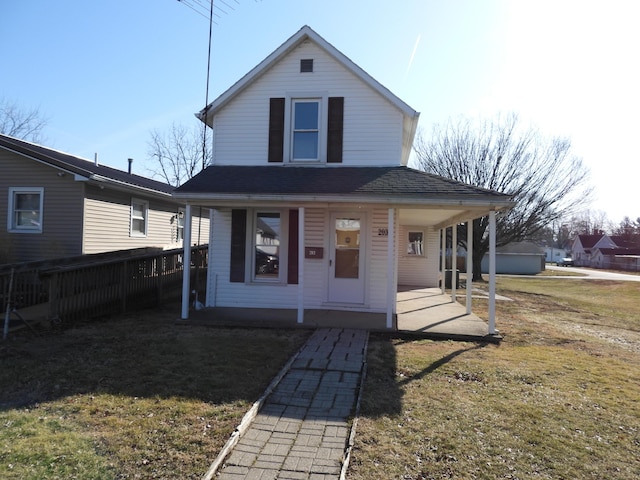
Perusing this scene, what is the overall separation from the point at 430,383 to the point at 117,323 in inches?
252

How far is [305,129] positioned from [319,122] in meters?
0.38

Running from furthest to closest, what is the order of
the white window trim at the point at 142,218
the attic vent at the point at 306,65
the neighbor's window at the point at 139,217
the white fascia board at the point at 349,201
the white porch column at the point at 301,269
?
the neighbor's window at the point at 139,217
the white window trim at the point at 142,218
the attic vent at the point at 306,65
the white porch column at the point at 301,269
the white fascia board at the point at 349,201

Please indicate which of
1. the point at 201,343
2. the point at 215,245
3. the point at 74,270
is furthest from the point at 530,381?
the point at 74,270

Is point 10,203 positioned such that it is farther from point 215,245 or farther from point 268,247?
point 268,247

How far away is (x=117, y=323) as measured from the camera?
27.1 feet

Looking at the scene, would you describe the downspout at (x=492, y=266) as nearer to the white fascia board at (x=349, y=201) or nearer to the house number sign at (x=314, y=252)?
the white fascia board at (x=349, y=201)

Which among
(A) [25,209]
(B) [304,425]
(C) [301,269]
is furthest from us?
(A) [25,209]

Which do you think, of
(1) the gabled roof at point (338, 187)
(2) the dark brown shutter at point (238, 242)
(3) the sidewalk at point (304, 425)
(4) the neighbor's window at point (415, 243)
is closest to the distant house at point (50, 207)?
(2) the dark brown shutter at point (238, 242)

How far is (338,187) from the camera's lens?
8094 mm

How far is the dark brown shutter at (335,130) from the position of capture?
9609 millimetres

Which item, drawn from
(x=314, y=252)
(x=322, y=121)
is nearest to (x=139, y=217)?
(x=314, y=252)

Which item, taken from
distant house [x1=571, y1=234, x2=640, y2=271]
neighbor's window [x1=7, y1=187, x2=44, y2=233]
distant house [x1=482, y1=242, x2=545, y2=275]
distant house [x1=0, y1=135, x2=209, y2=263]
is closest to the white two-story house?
distant house [x1=0, y1=135, x2=209, y2=263]

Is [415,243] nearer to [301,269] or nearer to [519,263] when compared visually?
[301,269]

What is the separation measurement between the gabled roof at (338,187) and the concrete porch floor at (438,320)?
250cm
